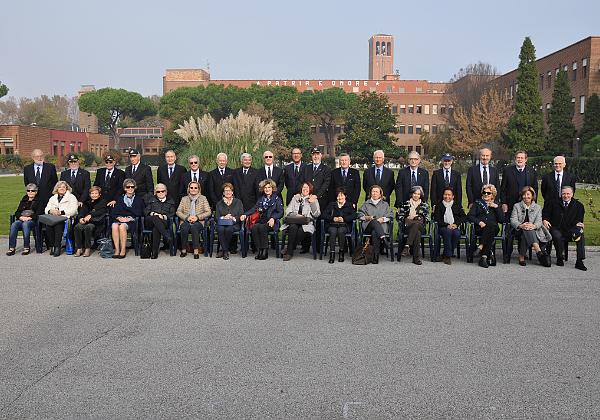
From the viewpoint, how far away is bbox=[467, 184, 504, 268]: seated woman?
33.1 ft

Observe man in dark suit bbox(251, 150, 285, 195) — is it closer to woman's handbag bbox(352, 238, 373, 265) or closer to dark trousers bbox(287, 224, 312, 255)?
dark trousers bbox(287, 224, 312, 255)

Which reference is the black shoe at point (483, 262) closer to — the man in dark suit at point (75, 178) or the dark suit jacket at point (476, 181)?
the dark suit jacket at point (476, 181)

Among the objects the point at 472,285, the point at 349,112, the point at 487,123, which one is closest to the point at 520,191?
Result: the point at 472,285

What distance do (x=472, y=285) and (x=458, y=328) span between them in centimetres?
227

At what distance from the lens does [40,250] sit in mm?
11133

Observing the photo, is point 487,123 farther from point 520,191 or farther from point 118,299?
point 118,299

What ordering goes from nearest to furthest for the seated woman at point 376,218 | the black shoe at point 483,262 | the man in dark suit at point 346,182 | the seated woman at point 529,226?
the black shoe at point 483,262
the seated woman at point 529,226
the seated woman at point 376,218
the man in dark suit at point 346,182

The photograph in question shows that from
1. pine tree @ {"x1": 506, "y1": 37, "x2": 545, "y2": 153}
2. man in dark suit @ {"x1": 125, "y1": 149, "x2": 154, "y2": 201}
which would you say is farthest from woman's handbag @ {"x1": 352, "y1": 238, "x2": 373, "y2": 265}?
pine tree @ {"x1": 506, "y1": 37, "x2": 545, "y2": 153}

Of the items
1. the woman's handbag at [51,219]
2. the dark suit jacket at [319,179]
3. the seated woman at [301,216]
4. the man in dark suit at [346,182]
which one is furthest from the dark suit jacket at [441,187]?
the woman's handbag at [51,219]

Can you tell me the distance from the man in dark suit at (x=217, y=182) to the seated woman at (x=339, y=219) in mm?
1992

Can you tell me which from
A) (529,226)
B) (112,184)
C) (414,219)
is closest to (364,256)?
(414,219)

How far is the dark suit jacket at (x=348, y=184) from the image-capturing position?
446 inches

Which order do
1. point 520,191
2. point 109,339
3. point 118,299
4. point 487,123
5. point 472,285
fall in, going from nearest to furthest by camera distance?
point 109,339
point 118,299
point 472,285
point 520,191
point 487,123

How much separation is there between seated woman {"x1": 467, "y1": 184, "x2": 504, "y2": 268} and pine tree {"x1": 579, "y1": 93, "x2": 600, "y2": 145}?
4019 cm
